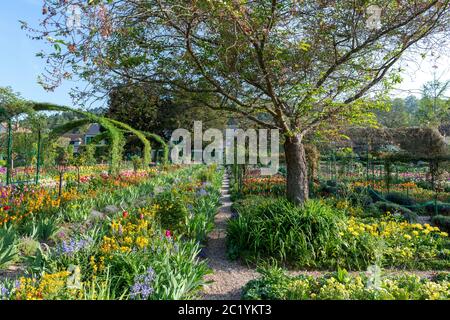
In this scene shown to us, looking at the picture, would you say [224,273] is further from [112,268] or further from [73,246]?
[73,246]

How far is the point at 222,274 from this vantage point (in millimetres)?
4195

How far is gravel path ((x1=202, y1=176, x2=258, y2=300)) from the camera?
11.7 ft

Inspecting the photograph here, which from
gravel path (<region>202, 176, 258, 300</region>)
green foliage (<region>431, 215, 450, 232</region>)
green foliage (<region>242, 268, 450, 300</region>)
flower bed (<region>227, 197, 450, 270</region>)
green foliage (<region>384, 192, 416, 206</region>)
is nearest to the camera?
green foliage (<region>242, 268, 450, 300</region>)

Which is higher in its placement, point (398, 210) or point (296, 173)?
point (296, 173)

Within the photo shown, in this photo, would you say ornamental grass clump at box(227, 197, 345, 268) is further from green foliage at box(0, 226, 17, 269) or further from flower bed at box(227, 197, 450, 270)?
green foliage at box(0, 226, 17, 269)

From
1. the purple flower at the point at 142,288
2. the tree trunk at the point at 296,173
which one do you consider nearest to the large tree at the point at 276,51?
the tree trunk at the point at 296,173

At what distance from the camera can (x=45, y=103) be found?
39.9 ft

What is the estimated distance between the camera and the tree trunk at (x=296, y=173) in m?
5.98

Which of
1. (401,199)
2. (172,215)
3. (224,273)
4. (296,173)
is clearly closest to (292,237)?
(224,273)

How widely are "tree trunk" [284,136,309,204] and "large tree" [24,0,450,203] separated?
0.7 inches

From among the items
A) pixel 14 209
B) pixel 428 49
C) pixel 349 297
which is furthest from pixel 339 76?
pixel 14 209

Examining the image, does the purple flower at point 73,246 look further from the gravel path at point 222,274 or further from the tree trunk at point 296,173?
the tree trunk at point 296,173

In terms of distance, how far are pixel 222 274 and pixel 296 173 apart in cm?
262

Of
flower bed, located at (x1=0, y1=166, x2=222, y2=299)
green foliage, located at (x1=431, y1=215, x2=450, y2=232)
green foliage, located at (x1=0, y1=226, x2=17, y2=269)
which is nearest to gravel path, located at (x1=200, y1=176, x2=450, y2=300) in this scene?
flower bed, located at (x1=0, y1=166, x2=222, y2=299)
